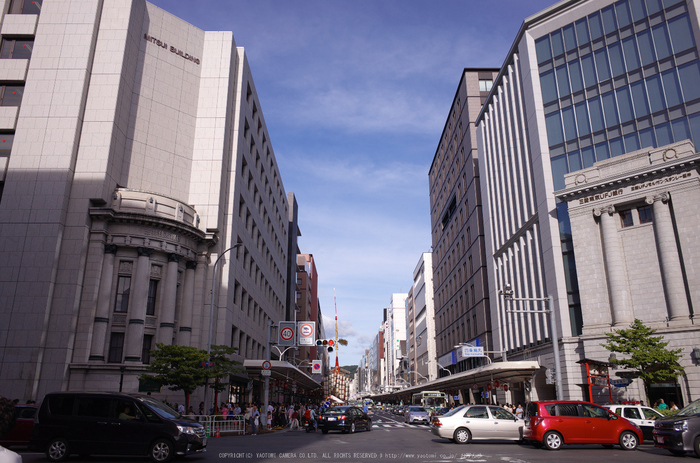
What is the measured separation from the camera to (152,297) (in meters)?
33.7

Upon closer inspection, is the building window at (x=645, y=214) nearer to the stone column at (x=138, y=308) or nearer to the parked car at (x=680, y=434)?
the parked car at (x=680, y=434)

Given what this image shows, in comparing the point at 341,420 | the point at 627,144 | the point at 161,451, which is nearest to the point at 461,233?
the point at 627,144

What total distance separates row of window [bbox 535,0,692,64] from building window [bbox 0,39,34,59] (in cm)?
4078

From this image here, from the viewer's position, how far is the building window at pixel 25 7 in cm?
3665

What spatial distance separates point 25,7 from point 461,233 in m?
55.0

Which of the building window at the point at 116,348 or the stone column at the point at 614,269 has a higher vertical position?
the stone column at the point at 614,269

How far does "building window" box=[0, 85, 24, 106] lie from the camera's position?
3406 cm

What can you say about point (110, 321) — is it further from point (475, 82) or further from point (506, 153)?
point (475, 82)

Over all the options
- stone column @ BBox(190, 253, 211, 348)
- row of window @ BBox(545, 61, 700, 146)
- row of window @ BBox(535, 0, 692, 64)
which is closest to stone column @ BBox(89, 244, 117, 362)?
stone column @ BBox(190, 253, 211, 348)

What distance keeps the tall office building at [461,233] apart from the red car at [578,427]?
3934 centimetres

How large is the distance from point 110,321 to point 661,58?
42.8 meters

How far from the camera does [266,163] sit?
59.1 meters

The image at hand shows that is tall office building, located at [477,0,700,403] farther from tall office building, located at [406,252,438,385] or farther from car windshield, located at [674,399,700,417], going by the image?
tall office building, located at [406,252,438,385]

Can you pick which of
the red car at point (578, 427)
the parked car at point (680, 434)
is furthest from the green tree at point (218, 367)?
the parked car at point (680, 434)
